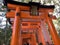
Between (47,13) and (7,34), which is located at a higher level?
(47,13)

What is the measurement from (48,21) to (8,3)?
1.44 ft

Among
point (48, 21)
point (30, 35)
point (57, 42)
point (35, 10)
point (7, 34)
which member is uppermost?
point (35, 10)

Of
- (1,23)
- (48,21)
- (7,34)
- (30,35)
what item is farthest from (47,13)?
(1,23)

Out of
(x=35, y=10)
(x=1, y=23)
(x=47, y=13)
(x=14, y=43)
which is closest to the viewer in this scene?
(x=14, y=43)

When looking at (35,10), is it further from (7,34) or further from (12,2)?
(7,34)

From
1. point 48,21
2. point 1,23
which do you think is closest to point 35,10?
point 48,21

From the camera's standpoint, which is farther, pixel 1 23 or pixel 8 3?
pixel 1 23

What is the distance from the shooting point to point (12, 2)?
1.52m

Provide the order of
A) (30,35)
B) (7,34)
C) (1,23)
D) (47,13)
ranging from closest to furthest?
(47,13)
(30,35)
(7,34)
(1,23)

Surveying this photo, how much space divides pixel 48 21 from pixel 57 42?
30 centimetres

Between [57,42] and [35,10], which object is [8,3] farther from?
[57,42]

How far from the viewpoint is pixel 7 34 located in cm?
444

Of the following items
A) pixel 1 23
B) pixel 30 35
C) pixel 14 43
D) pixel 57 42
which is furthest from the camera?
pixel 1 23

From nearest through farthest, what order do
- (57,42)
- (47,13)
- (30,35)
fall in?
(57,42), (47,13), (30,35)
